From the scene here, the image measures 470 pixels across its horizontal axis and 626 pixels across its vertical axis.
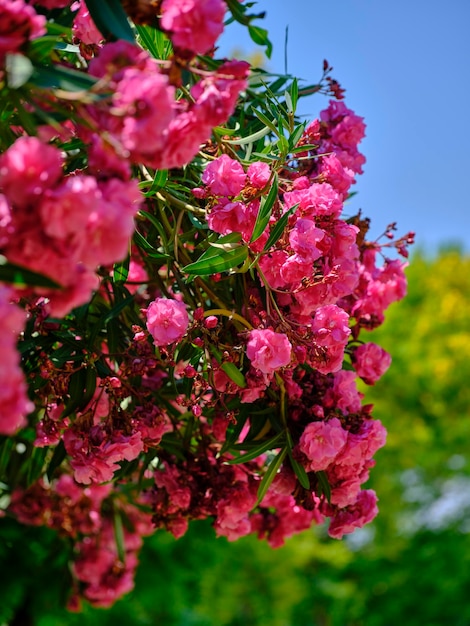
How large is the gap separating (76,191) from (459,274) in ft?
58.3

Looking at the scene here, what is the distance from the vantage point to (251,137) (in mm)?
2205

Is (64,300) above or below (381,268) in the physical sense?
below

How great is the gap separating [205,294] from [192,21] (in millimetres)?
1006

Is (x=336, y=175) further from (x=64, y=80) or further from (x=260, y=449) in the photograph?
(x=64, y=80)

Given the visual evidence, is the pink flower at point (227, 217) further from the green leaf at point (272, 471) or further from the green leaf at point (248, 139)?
the green leaf at point (272, 471)

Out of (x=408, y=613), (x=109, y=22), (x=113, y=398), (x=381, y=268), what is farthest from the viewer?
(x=408, y=613)

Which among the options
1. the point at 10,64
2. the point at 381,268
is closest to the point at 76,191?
the point at 10,64

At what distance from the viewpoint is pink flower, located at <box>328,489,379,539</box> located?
2322 millimetres

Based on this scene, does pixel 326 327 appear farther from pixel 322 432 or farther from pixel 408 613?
pixel 408 613

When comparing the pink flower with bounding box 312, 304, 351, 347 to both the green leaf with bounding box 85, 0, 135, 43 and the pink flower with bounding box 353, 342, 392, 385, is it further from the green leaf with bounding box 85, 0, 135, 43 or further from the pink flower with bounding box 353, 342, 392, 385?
the green leaf with bounding box 85, 0, 135, 43

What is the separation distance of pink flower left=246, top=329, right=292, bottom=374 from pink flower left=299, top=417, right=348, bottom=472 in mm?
303

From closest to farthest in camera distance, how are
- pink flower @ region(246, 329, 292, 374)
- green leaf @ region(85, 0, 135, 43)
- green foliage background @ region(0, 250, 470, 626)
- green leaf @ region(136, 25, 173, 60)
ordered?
green leaf @ region(85, 0, 135, 43) → pink flower @ region(246, 329, 292, 374) → green leaf @ region(136, 25, 173, 60) → green foliage background @ region(0, 250, 470, 626)

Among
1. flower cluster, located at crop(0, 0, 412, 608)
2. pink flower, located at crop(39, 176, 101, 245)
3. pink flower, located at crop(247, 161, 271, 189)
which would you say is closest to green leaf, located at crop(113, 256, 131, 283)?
flower cluster, located at crop(0, 0, 412, 608)

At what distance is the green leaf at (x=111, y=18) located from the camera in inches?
61.3
